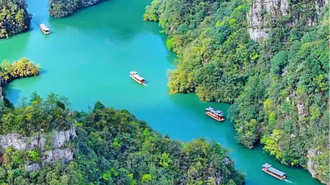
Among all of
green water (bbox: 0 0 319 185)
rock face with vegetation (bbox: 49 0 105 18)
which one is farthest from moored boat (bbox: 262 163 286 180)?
rock face with vegetation (bbox: 49 0 105 18)

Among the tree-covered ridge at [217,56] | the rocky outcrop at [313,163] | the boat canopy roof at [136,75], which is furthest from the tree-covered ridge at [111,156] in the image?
the boat canopy roof at [136,75]

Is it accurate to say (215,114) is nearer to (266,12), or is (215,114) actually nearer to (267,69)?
(267,69)

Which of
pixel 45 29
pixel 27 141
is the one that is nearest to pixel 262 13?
pixel 45 29

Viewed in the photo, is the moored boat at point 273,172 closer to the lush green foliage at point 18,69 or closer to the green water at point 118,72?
the green water at point 118,72

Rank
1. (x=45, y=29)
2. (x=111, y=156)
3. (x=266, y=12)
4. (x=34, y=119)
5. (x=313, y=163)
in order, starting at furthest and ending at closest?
(x=45, y=29) < (x=266, y=12) < (x=313, y=163) < (x=111, y=156) < (x=34, y=119)

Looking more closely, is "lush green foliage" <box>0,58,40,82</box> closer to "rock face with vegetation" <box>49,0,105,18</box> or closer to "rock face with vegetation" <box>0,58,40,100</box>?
"rock face with vegetation" <box>0,58,40,100</box>

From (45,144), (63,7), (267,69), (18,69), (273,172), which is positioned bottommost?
(63,7)

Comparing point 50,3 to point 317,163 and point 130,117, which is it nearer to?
point 130,117

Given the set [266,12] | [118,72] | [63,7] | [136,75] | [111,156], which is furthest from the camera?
[63,7]
